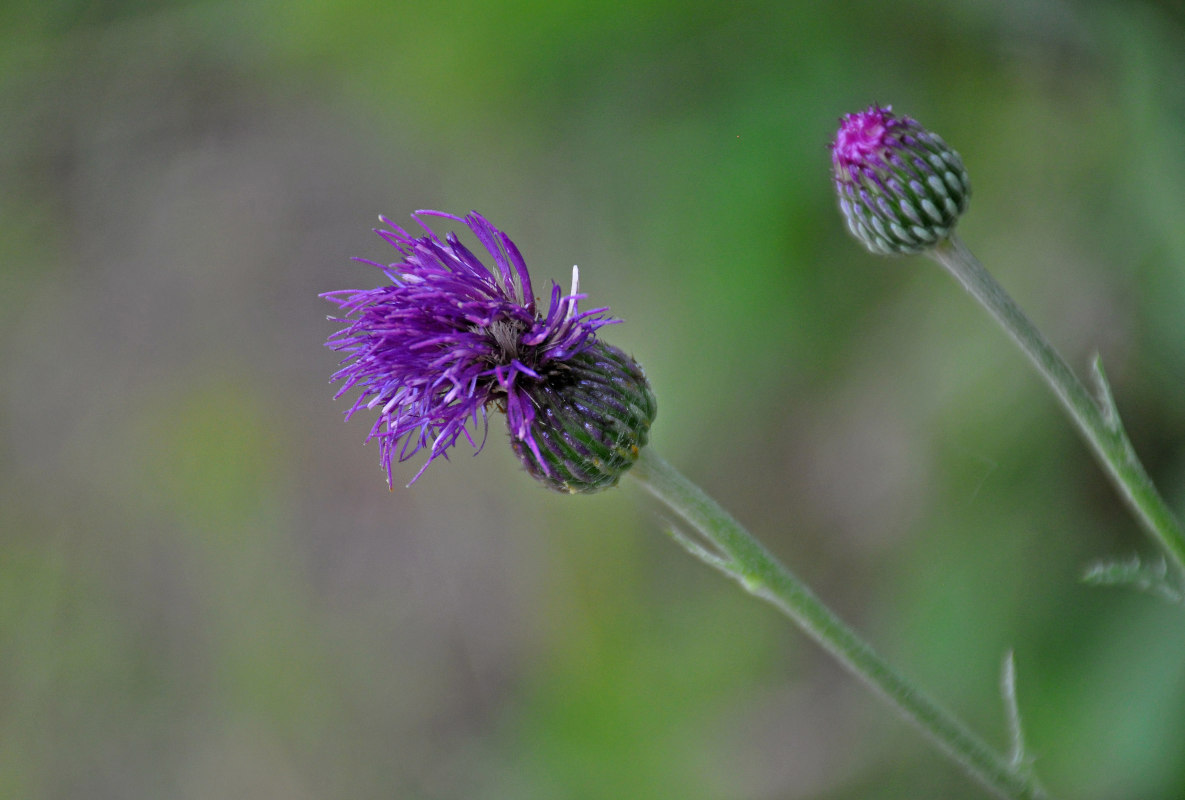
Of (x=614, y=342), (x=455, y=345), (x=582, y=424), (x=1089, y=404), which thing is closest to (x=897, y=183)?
(x=1089, y=404)

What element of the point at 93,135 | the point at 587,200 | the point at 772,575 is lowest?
the point at 772,575

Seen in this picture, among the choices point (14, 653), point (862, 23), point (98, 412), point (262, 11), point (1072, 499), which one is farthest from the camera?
point (98, 412)

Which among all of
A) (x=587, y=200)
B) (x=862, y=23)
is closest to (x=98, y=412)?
(x=587, y=200)

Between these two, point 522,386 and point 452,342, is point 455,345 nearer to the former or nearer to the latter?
point 452,342

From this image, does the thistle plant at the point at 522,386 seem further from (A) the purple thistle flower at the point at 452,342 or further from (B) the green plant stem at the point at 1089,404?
(B) the green plant stem at the point at 1089,404

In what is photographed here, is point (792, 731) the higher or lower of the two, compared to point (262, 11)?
lower

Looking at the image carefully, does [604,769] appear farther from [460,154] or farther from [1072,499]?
[460,154]

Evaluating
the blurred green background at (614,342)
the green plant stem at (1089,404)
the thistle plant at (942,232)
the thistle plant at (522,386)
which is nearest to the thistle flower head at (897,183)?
the thistle plant at (942,232)

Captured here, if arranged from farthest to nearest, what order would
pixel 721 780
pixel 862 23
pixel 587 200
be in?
pixel 587 200
pixel 721 780
pixel 862 23

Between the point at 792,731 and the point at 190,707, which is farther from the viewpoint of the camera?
the point at 190,707
